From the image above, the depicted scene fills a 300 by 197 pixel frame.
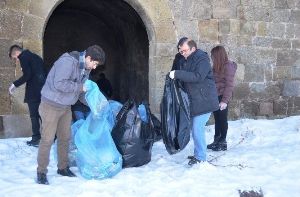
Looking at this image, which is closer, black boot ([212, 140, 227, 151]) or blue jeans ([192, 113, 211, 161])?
blue jeans ([192, 113, 211, 161])

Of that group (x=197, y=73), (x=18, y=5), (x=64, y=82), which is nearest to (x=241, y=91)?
(x=197, y=73)

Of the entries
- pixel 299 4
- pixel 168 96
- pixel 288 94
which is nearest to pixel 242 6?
pixel 299 4

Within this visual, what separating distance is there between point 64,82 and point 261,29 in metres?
4.09

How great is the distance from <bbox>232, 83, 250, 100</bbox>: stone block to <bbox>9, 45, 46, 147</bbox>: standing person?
3.06 meters

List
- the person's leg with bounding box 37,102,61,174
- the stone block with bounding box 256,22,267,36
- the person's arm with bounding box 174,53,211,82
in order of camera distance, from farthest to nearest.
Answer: the stone block with bounding box 256,22,267,36
the person's arm with bounding box 174,53,211,82
the person's leg with bounding box 37,102,61,174

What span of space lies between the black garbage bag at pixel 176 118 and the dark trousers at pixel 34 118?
1726 mm

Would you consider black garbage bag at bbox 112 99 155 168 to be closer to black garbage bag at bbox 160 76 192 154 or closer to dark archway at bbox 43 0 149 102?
black garbage bag at bbox 160 76 192 154

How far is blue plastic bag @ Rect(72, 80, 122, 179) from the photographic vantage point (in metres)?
4.13

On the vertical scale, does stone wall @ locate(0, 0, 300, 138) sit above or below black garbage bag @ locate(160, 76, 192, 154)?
above

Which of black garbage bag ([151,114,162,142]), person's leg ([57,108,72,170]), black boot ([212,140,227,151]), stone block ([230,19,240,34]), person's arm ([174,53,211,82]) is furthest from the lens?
stone block ([230,19,240,34])

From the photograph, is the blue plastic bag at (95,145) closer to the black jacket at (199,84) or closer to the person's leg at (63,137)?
the person's leg at (63,137)

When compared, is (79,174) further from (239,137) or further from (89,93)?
(239,137)

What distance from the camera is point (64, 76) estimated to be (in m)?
3.75

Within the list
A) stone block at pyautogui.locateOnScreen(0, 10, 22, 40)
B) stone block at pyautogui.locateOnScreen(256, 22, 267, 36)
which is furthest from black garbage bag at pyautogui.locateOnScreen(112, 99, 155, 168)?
stone block at pyautogui.locateOnScreen(256, 22, 267, 36)
